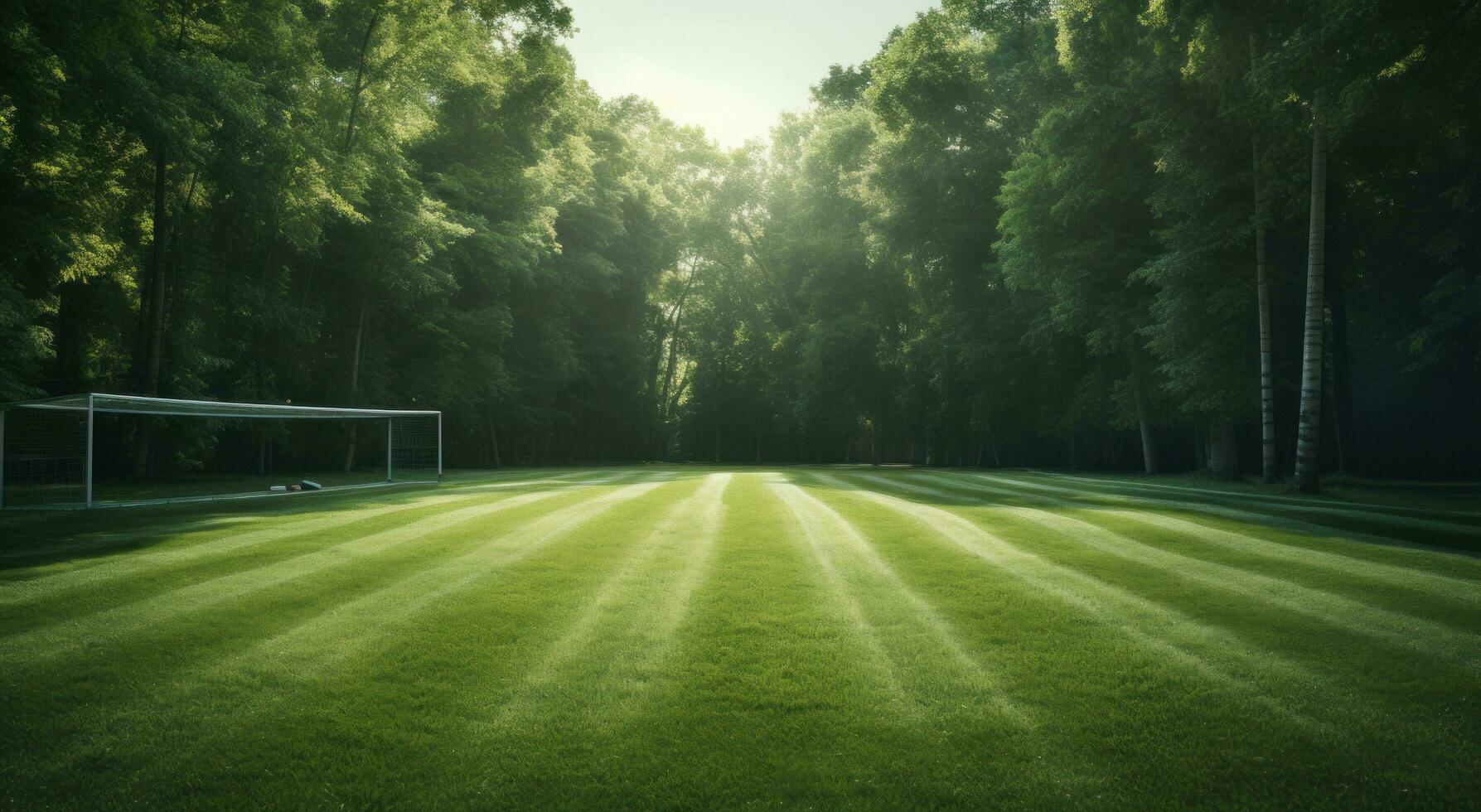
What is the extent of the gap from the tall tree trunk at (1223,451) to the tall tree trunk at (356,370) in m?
26.7

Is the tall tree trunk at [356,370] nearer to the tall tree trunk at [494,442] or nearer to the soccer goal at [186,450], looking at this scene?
the soccer goal at [186,450]

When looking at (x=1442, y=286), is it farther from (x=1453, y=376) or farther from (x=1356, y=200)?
(x=1453, y=376)

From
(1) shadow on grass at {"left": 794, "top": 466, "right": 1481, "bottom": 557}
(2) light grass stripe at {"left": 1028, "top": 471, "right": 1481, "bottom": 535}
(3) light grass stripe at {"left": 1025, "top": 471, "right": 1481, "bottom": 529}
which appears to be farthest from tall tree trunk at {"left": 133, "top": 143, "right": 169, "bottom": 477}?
(3) light grass stripe at {"left": 1025, "top": 471, "right": 1481, "bottom": 529}

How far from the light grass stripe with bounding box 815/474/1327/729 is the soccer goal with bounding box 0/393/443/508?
1187 cm

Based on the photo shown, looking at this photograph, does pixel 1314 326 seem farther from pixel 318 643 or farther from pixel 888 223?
pixel 888 223

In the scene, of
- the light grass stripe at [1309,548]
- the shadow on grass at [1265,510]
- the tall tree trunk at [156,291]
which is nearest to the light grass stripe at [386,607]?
the shadow on grass at [1265,510]

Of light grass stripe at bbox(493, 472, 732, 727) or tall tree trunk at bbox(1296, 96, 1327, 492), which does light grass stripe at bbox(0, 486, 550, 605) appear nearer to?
light grass stripe at bbox(493, 472, 732, 727)

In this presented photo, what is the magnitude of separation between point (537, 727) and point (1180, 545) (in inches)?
269

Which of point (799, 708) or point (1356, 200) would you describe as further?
point (1356, 200)

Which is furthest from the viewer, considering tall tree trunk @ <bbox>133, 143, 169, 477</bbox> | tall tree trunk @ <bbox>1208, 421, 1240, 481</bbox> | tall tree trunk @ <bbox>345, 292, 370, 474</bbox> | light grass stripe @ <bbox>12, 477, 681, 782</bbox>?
tall tree trunk @ <bbox>345, 292, 370, 474</bbox>

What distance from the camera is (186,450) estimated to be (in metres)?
20.8

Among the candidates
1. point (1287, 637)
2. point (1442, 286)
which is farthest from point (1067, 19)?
point (1287, 637)

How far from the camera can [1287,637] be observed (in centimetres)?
470

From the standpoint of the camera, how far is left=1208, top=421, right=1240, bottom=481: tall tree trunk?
67.4ft
